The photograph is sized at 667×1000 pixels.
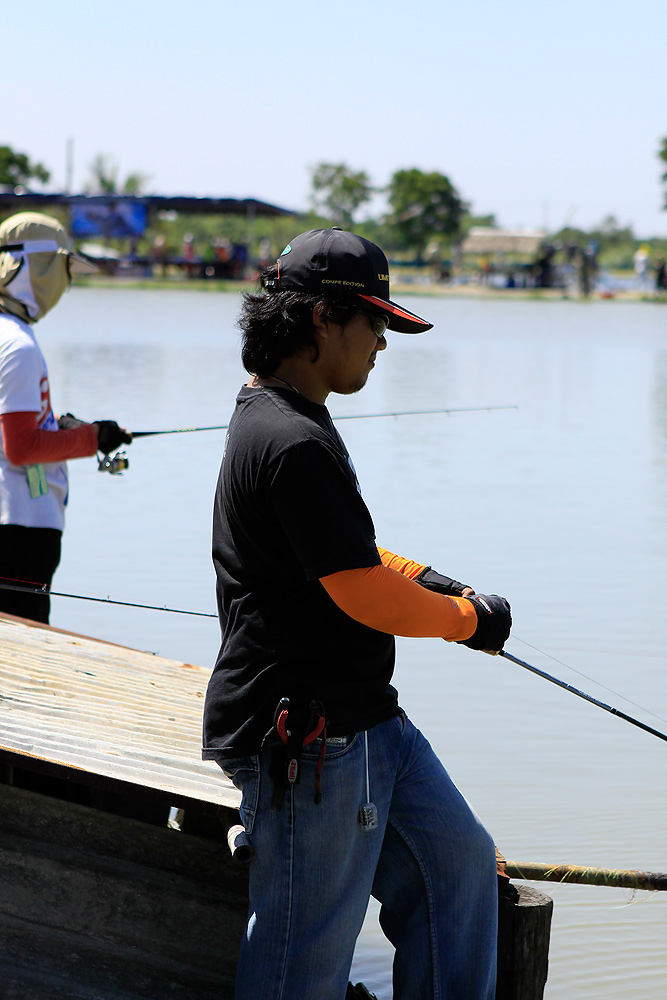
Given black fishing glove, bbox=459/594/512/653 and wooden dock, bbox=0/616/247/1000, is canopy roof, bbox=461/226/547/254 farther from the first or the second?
black fishing glove, bbox=459/594/512/653

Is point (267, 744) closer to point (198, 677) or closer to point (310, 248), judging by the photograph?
point (310, 248)

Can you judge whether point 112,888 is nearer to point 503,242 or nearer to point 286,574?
point 286,574

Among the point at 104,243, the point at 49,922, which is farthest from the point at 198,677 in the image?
the point at 104,243

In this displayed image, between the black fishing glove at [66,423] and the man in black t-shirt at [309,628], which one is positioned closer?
the man in black t-shirt at [309,628]

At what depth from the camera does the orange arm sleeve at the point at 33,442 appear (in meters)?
3.87

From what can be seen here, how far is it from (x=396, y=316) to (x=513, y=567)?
5836 millimetres

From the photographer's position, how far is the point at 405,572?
261 centimetres

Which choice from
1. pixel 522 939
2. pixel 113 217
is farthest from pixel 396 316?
pixel 113 217

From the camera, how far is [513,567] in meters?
8.02

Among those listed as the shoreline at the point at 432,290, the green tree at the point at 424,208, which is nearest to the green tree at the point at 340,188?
the green tree at the point at 424,208

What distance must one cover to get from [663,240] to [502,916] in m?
168

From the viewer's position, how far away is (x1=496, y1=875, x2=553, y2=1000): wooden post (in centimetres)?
267

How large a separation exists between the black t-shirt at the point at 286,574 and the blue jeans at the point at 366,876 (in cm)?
7

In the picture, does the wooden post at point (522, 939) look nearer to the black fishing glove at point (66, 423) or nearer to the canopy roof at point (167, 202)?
the black fishing glove at point (66, 423)
